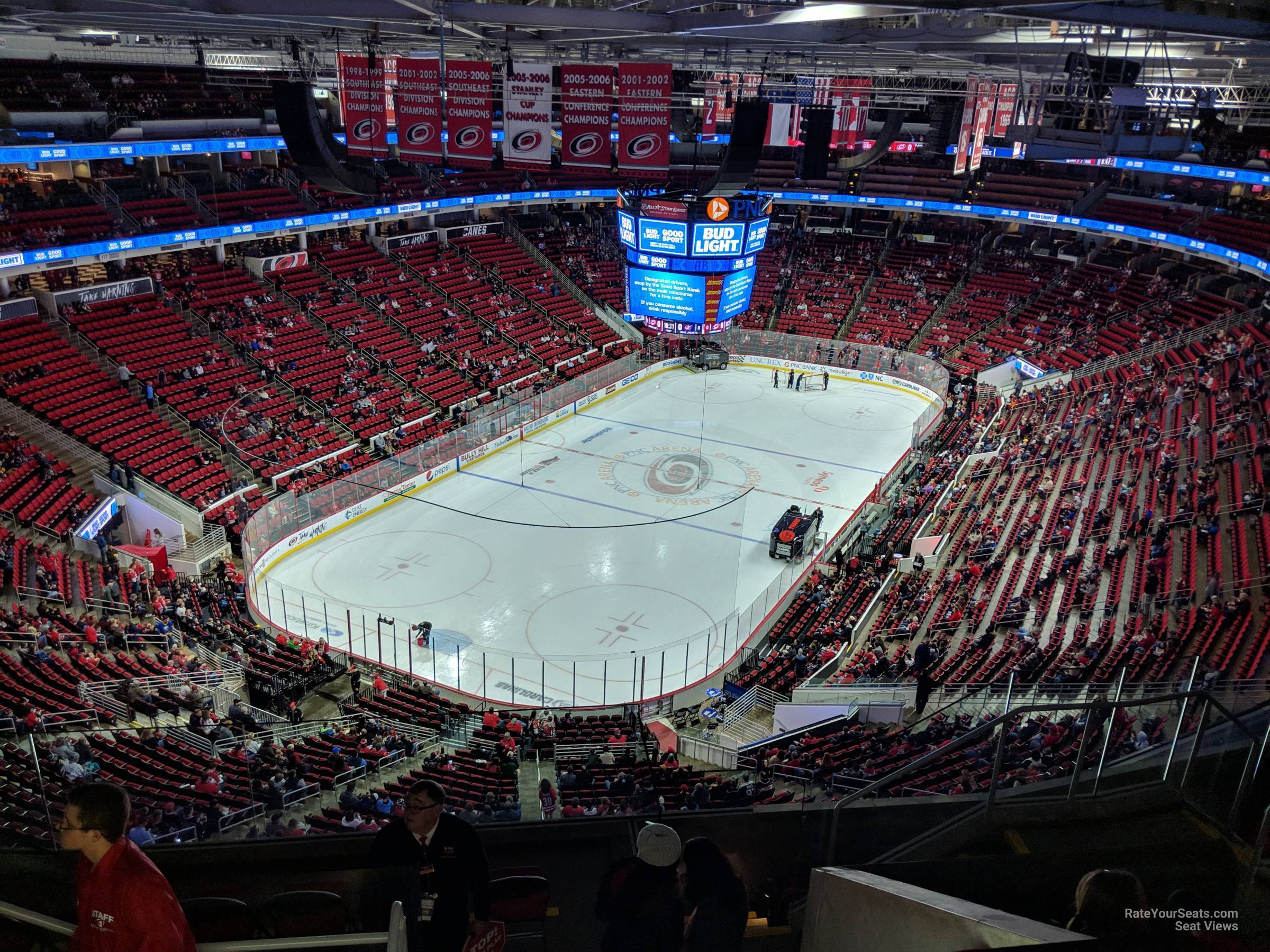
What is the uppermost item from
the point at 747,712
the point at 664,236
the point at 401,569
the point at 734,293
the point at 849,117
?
the point at 849,117

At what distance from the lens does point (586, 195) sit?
1567 inches

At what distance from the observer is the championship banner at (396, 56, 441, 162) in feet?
45.9

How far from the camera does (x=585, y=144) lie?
1415cm

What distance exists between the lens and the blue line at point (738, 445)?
2659 centimetres

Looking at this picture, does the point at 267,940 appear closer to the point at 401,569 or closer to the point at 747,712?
the point at 747,712

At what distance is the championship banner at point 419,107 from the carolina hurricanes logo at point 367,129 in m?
0.43

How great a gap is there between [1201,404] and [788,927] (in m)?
23.8

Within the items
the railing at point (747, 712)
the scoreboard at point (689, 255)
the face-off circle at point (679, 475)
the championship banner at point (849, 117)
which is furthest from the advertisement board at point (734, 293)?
the railing at point (747, 712)

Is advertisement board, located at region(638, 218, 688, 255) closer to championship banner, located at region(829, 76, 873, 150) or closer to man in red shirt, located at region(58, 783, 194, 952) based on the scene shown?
championship banner, located at region(829, 76, 873, 150)

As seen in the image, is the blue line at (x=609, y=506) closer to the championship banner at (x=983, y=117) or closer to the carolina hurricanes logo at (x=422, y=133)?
the carolina hurricanes logo at (x=422, y=133)

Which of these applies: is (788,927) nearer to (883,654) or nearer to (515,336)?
(883,654)

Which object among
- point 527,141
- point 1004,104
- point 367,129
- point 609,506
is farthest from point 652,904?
point 1004,104

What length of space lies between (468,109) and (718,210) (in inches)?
294

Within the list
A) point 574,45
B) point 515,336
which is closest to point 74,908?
point 574,45
